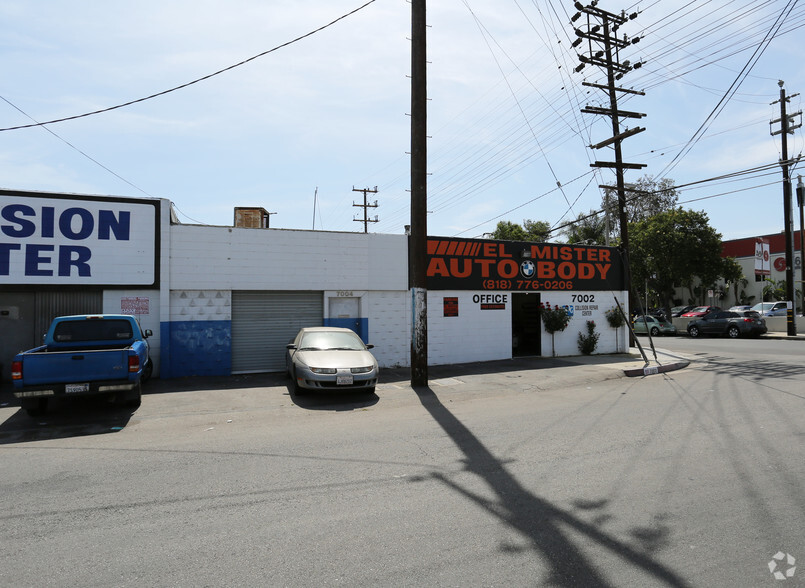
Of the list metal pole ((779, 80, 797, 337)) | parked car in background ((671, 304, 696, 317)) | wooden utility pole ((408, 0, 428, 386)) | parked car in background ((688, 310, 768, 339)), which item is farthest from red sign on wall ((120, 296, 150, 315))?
parked car in background ((671, 304, 696, 317))

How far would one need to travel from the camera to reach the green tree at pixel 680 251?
121 ft

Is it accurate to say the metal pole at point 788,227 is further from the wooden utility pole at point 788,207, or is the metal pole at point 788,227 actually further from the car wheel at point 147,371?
the car wheel at point 147,371

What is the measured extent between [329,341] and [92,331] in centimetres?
495

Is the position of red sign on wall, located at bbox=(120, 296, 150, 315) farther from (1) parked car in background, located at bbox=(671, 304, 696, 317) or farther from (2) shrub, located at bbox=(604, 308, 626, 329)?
(1) parked car in background, located at bbox=(671, 304, 696, 317)

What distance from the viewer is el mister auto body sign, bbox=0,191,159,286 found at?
12.4 metres

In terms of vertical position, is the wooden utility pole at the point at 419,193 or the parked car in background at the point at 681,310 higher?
the wooden utility pole at the point at 419,193

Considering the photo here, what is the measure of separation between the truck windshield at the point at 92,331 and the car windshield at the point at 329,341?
3.76 meters

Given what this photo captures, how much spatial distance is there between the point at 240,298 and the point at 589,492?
11.9m

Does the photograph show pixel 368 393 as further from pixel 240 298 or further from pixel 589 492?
pixel 589 492

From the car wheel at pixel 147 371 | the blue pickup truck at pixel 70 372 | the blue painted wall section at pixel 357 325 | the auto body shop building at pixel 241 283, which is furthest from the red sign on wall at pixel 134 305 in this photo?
the blue painted wall section at pixel 357 325

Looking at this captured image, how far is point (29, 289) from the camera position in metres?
12.7

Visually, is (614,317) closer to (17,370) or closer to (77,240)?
(77,240)

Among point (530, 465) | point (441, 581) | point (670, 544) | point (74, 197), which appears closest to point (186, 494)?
point (441, 581)

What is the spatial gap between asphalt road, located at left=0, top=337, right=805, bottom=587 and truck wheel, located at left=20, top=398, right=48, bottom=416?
22 centimetres
